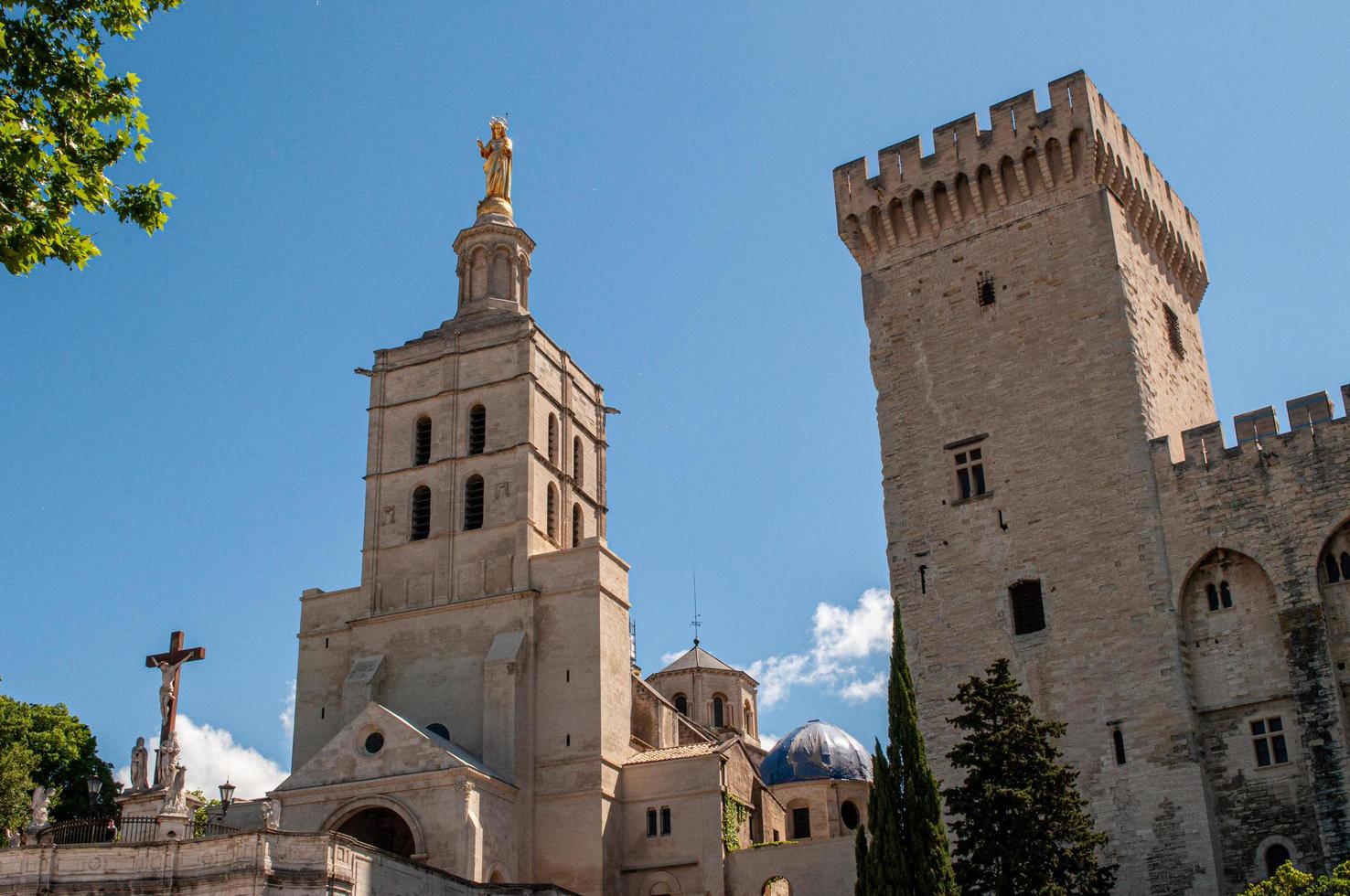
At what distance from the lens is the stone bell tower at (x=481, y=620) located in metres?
35.2

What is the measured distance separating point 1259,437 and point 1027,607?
17.6ft

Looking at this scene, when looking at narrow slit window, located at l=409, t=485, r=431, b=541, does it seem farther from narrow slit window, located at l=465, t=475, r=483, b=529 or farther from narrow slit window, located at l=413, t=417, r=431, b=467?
narrow slit window, located at l=465, t=475, r=483, b=529

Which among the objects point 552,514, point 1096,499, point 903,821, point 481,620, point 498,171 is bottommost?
point 903,821

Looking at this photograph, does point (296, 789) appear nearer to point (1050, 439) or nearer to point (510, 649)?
point (510, 649)

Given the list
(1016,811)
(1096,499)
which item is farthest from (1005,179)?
(1016,811)

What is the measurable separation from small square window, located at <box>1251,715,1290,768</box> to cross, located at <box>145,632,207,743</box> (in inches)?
852

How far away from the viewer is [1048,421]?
2923 centimetres

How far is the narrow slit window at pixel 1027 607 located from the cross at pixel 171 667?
57.3ft

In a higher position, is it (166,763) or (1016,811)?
(166,763)

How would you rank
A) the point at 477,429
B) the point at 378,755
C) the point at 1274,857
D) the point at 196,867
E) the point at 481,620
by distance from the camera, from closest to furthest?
the point at 1274,857 < the point at 196,867 < the point at 378,755 < the point at 481,620 < the point at 477,429

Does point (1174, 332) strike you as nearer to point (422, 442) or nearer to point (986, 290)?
point (986, 290)

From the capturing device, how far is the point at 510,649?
125 feet

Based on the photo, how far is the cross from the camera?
31844 mm

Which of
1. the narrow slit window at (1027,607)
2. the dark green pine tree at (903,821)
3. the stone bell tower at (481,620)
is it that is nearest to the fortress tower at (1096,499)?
the narrow slit window at (1027,607)
